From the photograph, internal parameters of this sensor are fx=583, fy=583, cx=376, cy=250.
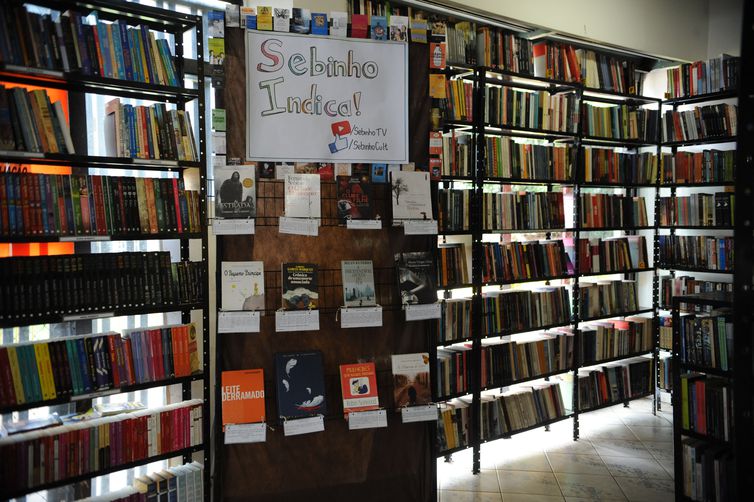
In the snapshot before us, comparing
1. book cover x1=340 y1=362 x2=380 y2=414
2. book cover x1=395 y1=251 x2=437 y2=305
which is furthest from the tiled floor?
book cover x1=395 y1=251 x2=437 y2=305

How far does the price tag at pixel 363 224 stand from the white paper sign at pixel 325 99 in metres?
0.31

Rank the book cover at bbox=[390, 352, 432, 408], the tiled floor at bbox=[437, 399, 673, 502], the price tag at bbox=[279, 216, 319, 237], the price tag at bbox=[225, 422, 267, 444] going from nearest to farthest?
1. the price tag at bbox=[225, 422, 267, 444]
2. the price tag at bbox=[279, 216, 319, 237]
3. the book cover at bbox=[390, 352, 432, 408]
4. the tiled floor at bbox=[437, 399, 673, 502]

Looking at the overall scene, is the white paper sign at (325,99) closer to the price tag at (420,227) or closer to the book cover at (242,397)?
the price tag at (420,227)

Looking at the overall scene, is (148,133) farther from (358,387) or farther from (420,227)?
(358,387)

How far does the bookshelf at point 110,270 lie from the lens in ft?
8.23

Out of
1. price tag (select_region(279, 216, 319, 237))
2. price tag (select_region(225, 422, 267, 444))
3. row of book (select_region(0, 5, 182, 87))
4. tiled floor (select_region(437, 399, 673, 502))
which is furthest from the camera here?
tiled floor (select_region(437, 399, 673, 502))

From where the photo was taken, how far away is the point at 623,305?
519 cm

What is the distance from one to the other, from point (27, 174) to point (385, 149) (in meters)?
1.61

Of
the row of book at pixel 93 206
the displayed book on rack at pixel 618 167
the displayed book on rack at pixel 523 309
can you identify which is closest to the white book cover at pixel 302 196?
the row of book at pixel 93 206

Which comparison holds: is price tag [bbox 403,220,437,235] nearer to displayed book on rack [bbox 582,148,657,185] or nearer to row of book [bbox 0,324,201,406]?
row of book [bbox 0,324,201,406]

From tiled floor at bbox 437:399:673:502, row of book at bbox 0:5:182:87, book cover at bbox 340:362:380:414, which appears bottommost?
tiled floor at bbox 437:399:673:502

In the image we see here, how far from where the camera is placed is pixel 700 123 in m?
5.09

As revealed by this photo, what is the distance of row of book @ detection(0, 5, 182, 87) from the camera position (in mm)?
2426

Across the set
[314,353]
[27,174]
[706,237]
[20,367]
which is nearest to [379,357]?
[314,353]
